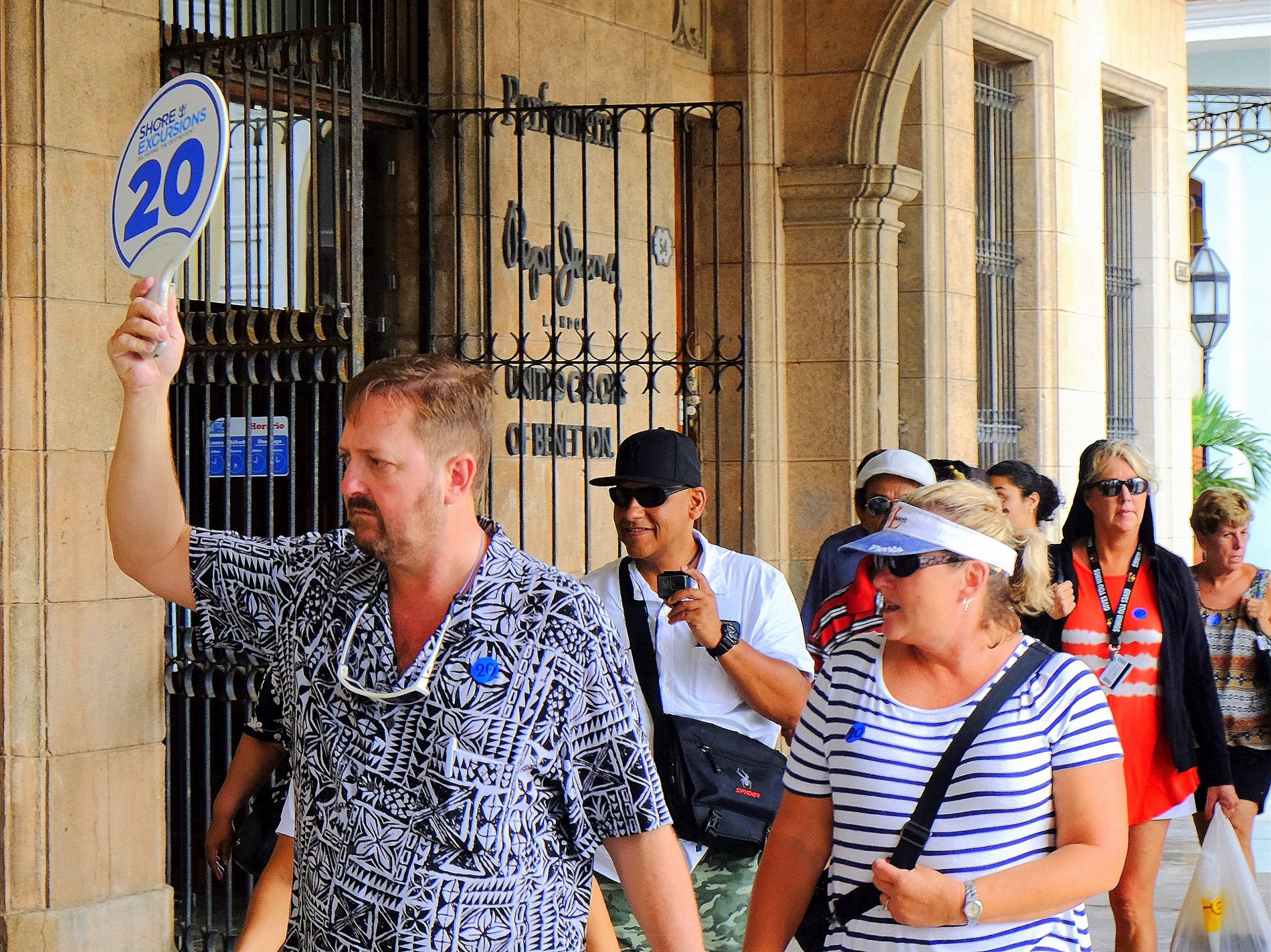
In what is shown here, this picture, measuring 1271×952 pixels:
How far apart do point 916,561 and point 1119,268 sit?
47.4ft

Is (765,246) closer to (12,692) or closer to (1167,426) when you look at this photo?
(12,692)

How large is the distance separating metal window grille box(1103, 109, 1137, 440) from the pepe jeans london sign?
9.69 meters

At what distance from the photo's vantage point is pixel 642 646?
14.2 ft

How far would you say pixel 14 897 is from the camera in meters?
5.55

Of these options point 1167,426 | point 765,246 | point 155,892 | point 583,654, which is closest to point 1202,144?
point 1167,426

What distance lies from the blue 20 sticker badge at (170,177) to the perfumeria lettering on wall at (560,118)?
14.6ft

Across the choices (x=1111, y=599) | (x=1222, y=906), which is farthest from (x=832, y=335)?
(x=1222, y=906)

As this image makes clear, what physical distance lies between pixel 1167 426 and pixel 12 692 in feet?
44.4

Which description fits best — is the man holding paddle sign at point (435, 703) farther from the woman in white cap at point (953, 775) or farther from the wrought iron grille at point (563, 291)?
the wrought iron grille at point (563, 291)

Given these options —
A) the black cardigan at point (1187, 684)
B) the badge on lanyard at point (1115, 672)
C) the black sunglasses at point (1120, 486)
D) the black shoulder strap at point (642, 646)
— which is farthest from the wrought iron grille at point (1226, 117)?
the black shoulder strap at point (642, 646)

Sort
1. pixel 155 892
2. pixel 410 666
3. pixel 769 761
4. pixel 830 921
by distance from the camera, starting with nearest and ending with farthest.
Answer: pixel 410 666
pixel 830 921
pixel 769 761
pixel 155 892

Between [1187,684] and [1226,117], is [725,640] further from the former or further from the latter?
[1226,117]

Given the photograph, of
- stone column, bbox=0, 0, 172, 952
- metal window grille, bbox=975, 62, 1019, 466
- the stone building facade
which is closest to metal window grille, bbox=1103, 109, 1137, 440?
the stone building facade

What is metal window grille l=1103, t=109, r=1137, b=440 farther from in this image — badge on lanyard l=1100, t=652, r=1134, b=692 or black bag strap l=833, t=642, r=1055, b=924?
black bag strap l=833, t=642, r=1055, b=924
